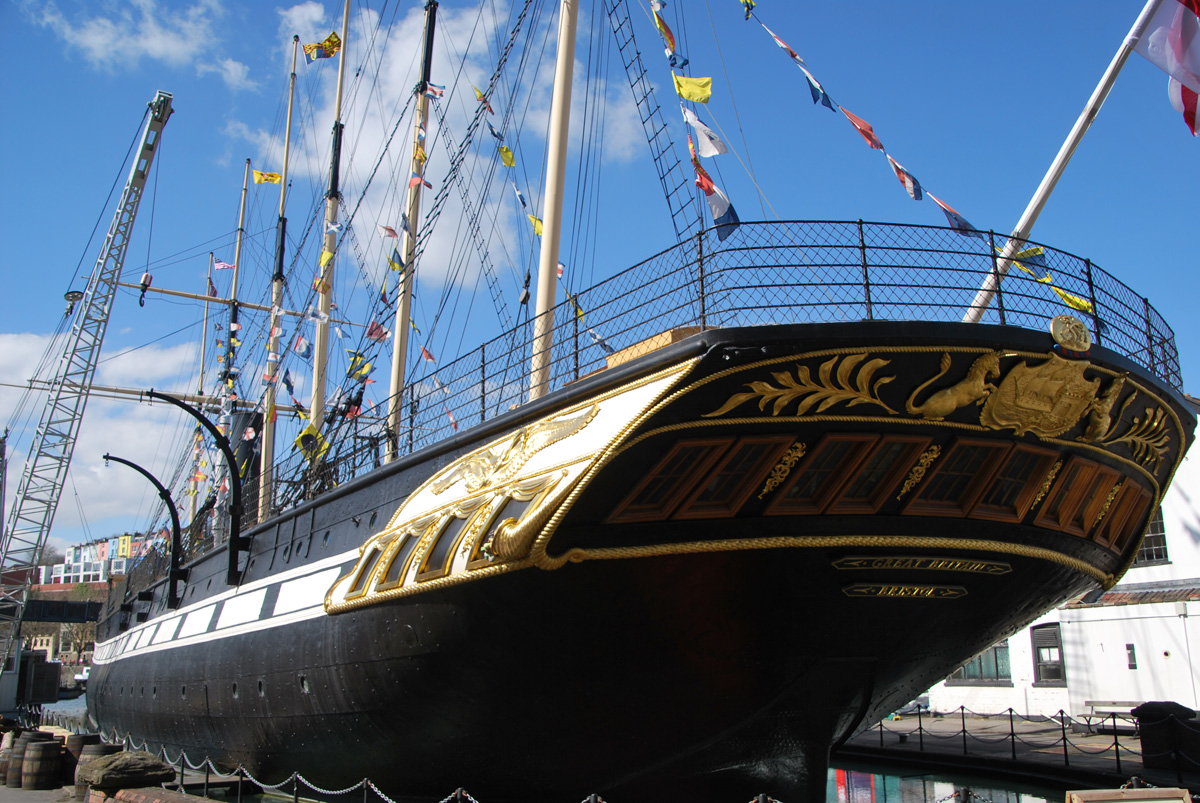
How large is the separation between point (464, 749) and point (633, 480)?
11.0 feet

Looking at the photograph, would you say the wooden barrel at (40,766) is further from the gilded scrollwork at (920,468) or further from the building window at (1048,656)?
the building window at (1048,656)

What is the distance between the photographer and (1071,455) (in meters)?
7.24

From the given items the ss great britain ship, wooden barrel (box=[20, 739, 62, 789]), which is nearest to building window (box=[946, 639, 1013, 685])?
the ss great britain ship

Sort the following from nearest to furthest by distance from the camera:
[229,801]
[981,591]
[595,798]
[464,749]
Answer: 1. [595,798]
2. [981,591]
3. [464,749]
4. [229,801]

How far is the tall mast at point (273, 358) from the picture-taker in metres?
14.4

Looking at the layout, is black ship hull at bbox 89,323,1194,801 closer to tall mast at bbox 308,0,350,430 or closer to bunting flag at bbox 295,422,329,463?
bunting flag at bbox 295,422,329,463

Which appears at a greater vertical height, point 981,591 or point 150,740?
point 981,591

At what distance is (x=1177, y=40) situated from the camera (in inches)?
298

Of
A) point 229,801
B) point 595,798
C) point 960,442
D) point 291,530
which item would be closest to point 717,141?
point 960,442

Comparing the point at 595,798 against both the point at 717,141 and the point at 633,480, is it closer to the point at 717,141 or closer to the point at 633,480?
the point at 633,480

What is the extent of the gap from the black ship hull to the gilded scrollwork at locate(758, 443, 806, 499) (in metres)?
0.01

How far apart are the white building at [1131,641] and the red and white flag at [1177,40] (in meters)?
12.2

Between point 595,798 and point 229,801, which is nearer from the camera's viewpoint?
point 595,798

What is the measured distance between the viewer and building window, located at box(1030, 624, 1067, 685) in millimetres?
18672
